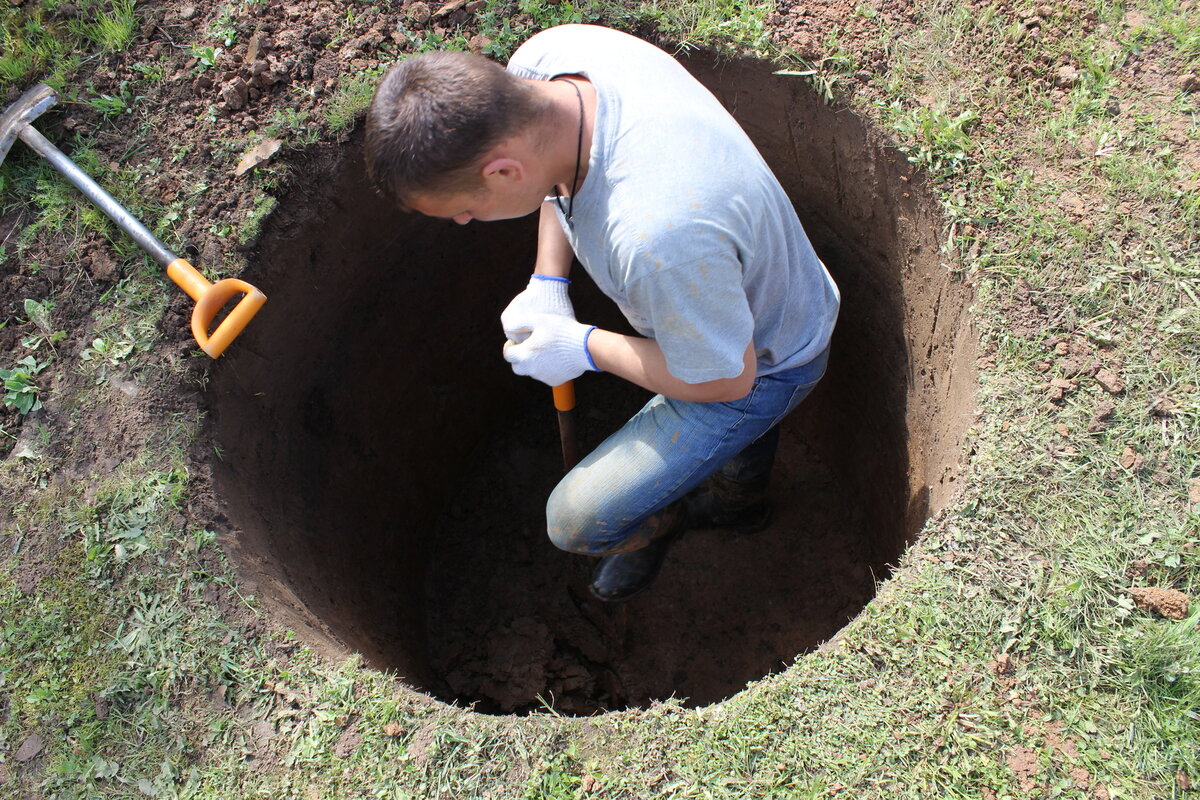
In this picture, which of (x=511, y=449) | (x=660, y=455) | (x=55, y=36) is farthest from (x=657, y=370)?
(x=55, y=36)

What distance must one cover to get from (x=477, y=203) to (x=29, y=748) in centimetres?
182

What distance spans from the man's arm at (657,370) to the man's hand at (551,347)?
7cm

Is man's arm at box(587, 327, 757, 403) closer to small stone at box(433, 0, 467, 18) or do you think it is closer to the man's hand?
the man's hand

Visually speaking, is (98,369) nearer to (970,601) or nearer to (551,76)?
(551,76)

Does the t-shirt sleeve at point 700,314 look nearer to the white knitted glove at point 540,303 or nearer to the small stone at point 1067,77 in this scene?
the white knitted glove at point 540,303

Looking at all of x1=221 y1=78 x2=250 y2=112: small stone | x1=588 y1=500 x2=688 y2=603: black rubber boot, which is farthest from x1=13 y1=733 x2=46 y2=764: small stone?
x1=221 y1=78 x2=250 y2=112: small stone

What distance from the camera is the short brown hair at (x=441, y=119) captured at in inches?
62.0

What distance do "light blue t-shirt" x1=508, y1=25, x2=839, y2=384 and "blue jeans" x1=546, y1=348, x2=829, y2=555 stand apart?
1.21 ft

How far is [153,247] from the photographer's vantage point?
2.53 m

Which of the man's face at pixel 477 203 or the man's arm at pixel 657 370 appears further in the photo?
the man's arm at pixel 657 370

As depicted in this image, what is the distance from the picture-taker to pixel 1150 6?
8.56ft

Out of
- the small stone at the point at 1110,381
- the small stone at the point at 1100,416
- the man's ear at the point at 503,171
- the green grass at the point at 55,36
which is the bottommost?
the small stone at the point at 1100,416

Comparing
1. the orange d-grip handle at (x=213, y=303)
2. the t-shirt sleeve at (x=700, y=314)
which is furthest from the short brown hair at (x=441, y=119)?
the orange d-grip handle at (x=213, y=303)

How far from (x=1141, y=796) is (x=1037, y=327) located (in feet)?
3.95
